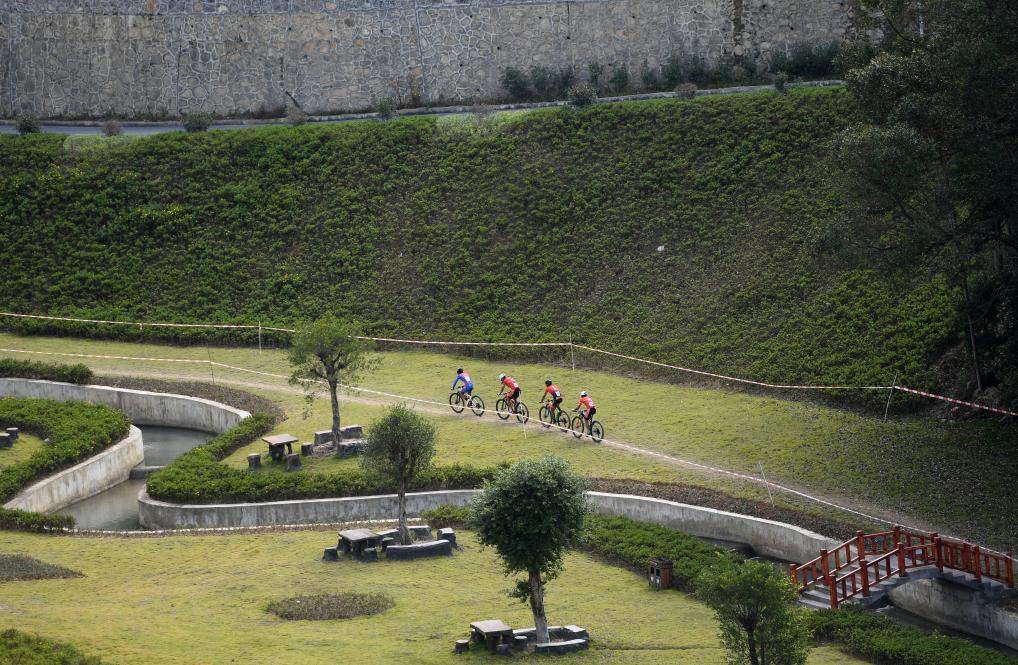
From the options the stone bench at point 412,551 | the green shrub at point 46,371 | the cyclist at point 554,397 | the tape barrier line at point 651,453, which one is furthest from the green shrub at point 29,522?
the green shrub at point 46,371

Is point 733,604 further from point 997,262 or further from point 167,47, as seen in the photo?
point 167,47

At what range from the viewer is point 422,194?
1630 inches

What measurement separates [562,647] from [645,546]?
4851 mm

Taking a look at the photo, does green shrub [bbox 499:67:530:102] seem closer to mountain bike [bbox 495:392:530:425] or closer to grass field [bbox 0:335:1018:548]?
grass field [bbox 0:335:1018:548]

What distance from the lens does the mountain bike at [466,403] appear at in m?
30.8

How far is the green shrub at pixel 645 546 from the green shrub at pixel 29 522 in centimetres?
1065

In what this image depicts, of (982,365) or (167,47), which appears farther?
(167,47)

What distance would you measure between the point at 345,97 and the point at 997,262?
28448 mm

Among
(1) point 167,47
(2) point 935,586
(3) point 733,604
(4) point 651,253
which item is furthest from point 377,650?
(1) point 167,47

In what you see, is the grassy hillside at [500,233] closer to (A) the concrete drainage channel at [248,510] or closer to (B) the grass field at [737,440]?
(B) the grass field at [737,440]

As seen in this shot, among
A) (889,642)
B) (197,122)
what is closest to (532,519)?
(889,642)

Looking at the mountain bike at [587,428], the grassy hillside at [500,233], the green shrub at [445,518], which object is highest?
the grassy hillside at [500,233]

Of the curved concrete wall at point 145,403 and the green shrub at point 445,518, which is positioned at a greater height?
the curved concrete wall at point 145,403

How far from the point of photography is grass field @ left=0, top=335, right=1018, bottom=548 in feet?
74.6
